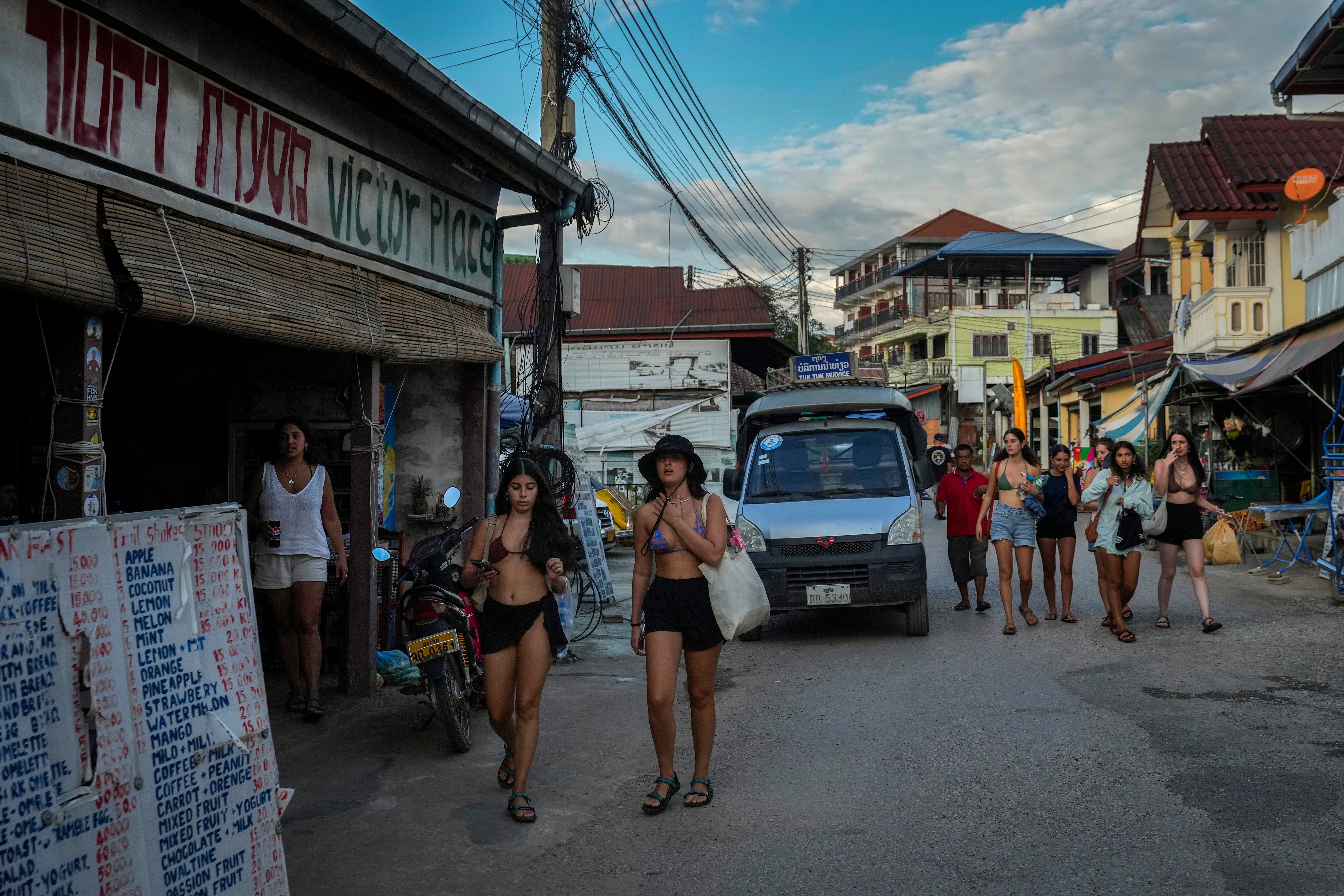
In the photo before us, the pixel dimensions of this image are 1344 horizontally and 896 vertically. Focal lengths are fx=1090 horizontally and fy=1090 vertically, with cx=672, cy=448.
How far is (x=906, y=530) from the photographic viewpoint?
10188mm

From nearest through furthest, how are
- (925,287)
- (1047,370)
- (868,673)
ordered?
(868,673)
(1047,370)
(925,287)

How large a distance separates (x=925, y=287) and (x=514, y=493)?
59.3 m

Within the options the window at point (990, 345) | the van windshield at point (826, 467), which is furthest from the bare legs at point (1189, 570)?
the window at point (990, 345)

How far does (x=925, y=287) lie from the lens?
62062mm

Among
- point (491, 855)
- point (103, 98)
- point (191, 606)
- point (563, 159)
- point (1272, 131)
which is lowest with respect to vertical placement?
point (491, 855)

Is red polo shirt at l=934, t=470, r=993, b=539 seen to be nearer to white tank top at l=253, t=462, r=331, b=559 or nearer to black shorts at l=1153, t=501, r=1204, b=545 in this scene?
black shorts at l=1153, t=501, r=1204, b=545

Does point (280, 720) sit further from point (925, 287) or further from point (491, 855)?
point (925, 287)

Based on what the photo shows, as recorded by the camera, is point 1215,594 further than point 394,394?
Yes

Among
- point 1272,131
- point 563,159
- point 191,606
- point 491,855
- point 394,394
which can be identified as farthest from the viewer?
point 1272,131

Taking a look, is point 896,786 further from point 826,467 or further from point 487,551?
point 826,467

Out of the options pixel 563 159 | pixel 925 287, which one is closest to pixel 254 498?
pixel 563 159

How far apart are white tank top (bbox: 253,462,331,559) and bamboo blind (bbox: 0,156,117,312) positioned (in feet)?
7.18

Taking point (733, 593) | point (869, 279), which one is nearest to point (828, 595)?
point (733, 593)

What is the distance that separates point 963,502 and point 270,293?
7793mm
